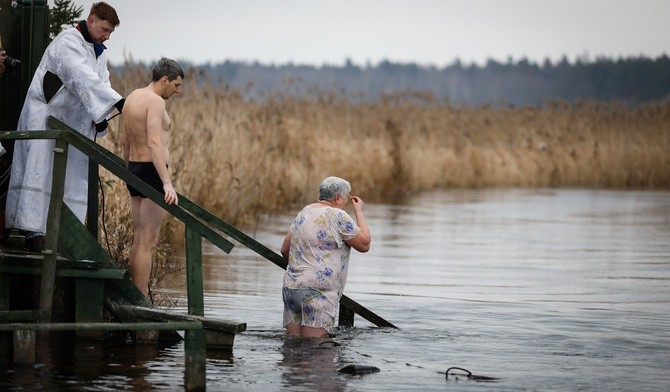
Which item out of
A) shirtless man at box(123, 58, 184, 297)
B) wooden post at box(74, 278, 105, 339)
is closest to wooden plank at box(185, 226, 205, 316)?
wooden post at box(74, 278, 105, 339)

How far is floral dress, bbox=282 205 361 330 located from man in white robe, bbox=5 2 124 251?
1.54 metres

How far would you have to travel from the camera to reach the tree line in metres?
152

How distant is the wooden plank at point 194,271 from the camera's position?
9984 mm

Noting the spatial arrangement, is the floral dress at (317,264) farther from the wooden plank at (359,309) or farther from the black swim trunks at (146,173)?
the black swim trunks at (146,173)

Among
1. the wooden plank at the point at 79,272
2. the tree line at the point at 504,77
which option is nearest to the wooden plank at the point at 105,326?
the wooden plank at the point at 79,272

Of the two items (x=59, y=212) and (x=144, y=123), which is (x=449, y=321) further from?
(x=59, y=212)

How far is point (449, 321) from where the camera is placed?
1268cm

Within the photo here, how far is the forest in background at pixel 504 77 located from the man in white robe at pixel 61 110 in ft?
418

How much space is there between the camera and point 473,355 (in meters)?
10.8

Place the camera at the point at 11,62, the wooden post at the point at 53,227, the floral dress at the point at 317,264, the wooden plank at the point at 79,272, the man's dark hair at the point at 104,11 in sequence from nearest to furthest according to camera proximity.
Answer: the wooden post at the point at 53,227 → the wooden plank at the point at 79,272 → the camera at the point at 11,62 → the man's dark hair at the point at 104,11 → the floral dress at the point at 317,264

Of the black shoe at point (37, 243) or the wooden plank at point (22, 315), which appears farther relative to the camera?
the black shoe at point (37, 243)

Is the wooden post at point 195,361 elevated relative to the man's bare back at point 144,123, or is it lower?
lower

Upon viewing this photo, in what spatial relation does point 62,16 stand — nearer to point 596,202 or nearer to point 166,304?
point 166,304

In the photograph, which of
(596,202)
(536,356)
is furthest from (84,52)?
(596,202)
